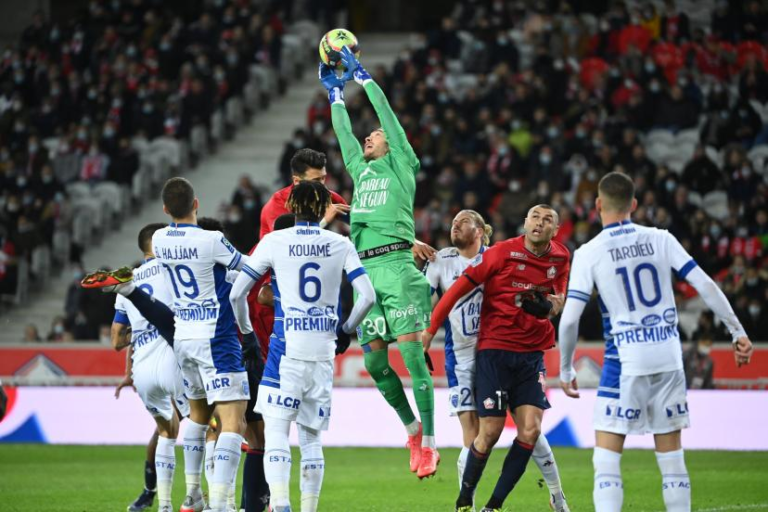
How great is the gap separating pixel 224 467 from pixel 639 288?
3282 mm

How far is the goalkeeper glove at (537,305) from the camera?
979 centimetres

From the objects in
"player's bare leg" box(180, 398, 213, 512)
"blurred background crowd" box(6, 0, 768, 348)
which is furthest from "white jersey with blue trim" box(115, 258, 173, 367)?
"blurred background crowd" box(6, 0, 768, 348)

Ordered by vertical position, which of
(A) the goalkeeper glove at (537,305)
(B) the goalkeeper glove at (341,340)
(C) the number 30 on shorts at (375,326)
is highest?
(A) the goalkeeper glove at (537,305)

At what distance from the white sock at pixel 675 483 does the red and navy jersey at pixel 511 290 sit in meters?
2.13

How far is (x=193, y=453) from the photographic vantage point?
9656 millimetres

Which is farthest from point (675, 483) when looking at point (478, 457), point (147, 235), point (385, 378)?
point (147, 235)

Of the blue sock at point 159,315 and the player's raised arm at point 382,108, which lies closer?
the blue sock at point 159,315

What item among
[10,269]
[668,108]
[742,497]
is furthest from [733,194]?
[10,269]

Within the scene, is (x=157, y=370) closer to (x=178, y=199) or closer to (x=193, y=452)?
(x=193, y=452)

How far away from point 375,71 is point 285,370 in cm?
1872

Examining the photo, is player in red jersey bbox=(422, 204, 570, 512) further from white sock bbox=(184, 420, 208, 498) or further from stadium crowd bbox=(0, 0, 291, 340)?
stadium crowd bbox=(0, 0, 291, 340)

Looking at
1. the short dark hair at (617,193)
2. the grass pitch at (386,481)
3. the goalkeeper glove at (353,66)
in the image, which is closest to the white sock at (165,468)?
the grass pitch at (386,481)

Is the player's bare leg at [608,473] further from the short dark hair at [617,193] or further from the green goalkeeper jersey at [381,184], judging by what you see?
the green goalkeeper jersey at [381,184]

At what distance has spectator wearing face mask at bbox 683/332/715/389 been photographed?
17406 millimetres
